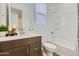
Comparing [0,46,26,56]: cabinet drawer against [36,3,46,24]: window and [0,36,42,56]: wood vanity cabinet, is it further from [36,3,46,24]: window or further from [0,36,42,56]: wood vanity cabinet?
[36,3,46,24]: window

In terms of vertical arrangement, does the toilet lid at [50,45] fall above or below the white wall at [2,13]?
below

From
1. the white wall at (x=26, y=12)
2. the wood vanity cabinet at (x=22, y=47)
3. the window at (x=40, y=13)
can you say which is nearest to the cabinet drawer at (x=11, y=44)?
the wood vanity cabinet at (x=22, y=47)

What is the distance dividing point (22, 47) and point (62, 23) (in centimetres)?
44

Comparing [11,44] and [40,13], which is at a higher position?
[40,13]

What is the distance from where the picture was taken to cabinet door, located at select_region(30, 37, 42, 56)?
4.49ft

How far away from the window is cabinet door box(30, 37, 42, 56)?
0.56ft

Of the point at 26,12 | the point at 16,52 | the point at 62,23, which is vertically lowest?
the point at 16,52

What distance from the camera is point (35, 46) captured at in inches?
55.0

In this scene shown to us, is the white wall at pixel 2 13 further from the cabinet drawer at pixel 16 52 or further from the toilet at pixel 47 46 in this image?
the toilet at pixel 47 46

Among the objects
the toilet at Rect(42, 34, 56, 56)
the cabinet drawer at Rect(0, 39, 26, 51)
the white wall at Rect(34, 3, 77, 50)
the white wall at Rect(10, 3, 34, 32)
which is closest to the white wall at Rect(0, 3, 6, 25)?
the white wall at Rect(10, 3, 34, 32)

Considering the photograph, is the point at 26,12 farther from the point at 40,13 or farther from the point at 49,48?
the point at 49,48

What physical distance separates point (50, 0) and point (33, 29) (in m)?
0.32

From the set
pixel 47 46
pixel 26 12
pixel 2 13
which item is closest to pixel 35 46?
pixel 47 46

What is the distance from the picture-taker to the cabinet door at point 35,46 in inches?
53.8
